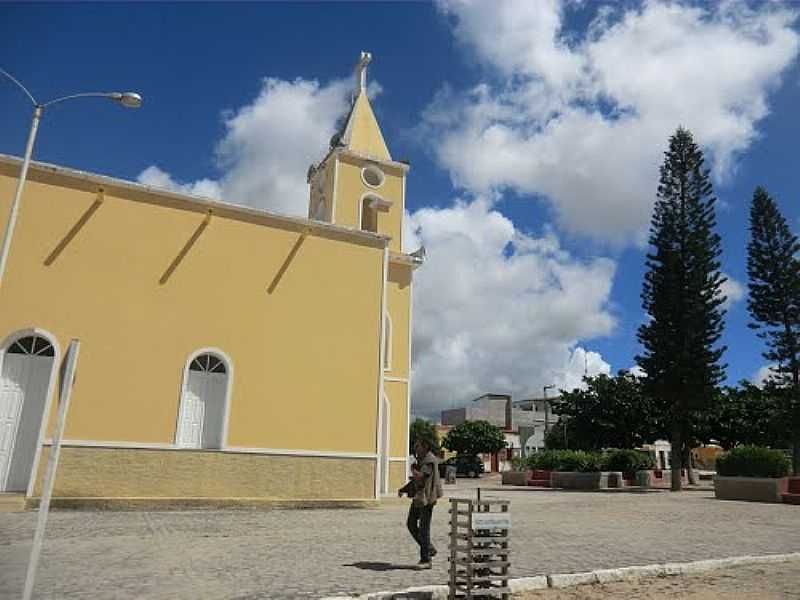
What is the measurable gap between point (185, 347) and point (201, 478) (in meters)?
2.74

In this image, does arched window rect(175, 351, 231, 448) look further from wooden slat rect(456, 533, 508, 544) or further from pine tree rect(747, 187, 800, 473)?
pine tree rect(747, 187, 800, 473)

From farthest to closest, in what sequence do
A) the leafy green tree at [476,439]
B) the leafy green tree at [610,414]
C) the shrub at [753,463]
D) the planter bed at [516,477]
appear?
1. the leafy green tree at [476,439]
2. the leafy green tree at [610,414]
3. the planter bed at [516,477]
4. the shrub at [753,463]

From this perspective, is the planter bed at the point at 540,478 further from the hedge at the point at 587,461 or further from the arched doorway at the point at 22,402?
the arched doorway at the point at 22,402

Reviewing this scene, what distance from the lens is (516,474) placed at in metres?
29.0

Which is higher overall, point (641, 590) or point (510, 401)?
point (510, 401)

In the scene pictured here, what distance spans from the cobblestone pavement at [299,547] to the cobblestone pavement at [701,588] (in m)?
0.55

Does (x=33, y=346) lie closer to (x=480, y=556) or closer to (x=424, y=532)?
(x=424, y=532)

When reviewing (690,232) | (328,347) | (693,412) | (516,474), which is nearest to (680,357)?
(693,412)

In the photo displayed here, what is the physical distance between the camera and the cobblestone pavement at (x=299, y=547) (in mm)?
5945

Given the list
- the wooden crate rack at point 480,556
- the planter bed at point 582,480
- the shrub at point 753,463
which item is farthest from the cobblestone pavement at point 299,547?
the planter bed at point 582,480

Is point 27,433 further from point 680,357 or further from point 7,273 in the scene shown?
point 680,357

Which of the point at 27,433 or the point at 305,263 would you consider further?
the point at 305,263

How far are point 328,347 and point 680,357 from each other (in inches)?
654

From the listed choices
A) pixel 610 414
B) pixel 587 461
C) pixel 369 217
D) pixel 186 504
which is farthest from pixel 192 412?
pixel 610 414
